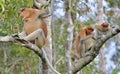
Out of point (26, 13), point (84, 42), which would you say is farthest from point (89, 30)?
point (26, 13)

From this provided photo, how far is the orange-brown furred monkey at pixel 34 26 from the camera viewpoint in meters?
5.81

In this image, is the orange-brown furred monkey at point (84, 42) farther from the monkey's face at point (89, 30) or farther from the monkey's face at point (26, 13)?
the monkey's face at point (26, 13)

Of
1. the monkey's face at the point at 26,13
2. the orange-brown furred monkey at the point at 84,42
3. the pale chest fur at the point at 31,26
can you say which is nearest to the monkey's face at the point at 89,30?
the orange-brown furred monkey at the point at 84,42

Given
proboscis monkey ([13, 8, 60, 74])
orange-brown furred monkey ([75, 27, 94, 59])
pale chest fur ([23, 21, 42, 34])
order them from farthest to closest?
orange-brown furred monkey ([75, 27, 94, 59])
pale chest fur ([23, 21, 42, 34])
proboscis monkey ([13, 8, 60, 74])

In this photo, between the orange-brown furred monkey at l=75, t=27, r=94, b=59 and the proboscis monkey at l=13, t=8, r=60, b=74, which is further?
the orange-brown furred monkey at l=75, t=27, r=94, b=59

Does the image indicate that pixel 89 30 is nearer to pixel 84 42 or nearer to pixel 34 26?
pixel 84 42

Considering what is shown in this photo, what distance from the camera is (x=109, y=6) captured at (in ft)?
43.3

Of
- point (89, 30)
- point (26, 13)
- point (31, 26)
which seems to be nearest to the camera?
point (26, 13)

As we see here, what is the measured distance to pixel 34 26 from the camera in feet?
20.0

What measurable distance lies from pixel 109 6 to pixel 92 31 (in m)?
4.95

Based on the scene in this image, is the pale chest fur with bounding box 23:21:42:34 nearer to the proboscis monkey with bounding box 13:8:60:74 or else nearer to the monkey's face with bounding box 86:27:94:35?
the proboscis monkey with bounding box 13:8:60:74

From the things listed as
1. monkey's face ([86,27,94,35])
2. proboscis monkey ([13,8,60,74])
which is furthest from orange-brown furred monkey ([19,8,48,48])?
monkey's face ([86,27,94,35])

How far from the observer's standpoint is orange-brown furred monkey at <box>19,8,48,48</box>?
5.81 m

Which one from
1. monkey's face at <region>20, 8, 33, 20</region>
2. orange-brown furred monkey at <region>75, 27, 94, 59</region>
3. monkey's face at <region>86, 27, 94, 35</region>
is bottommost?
orange-brown furred monkey at <region>75, 27, 94, 59</region>
